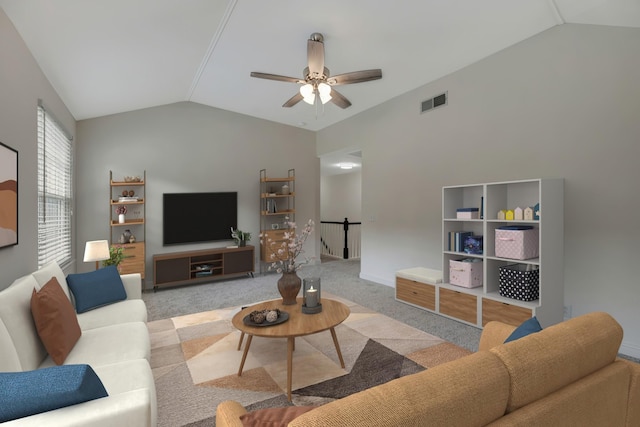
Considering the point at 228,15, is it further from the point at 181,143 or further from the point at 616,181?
the point at 616,181

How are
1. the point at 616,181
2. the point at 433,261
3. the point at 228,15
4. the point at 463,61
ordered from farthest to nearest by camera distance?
the point at 433,261 → the point at 463,61 → the point at 228,15 → the point at 616,181

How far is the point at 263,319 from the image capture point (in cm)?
262

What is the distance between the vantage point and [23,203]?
9.36ft

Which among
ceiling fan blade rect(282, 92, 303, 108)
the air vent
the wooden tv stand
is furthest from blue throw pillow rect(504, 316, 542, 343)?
the wooden tv stand

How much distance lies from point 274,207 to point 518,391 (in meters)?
5.94

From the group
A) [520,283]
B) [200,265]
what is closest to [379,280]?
[520,283]

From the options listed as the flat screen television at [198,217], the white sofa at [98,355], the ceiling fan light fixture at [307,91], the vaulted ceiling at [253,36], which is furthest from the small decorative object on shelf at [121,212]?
the ceiling fan light fixture at [307,91]

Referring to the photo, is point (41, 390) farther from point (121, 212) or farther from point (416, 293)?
point (121, 212)

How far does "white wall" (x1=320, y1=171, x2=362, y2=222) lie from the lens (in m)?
10.4

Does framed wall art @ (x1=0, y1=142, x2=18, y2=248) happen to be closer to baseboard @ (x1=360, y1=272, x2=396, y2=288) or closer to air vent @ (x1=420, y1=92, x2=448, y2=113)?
air vent @ (x1=420, y1=92, x2=448, y2=113)

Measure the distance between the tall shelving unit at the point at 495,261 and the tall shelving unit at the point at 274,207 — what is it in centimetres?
296

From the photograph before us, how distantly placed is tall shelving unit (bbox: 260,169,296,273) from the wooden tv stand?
431 millimetres

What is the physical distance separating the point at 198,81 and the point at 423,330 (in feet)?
15.2

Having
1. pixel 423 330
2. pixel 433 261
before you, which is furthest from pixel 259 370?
pixel 433 261
